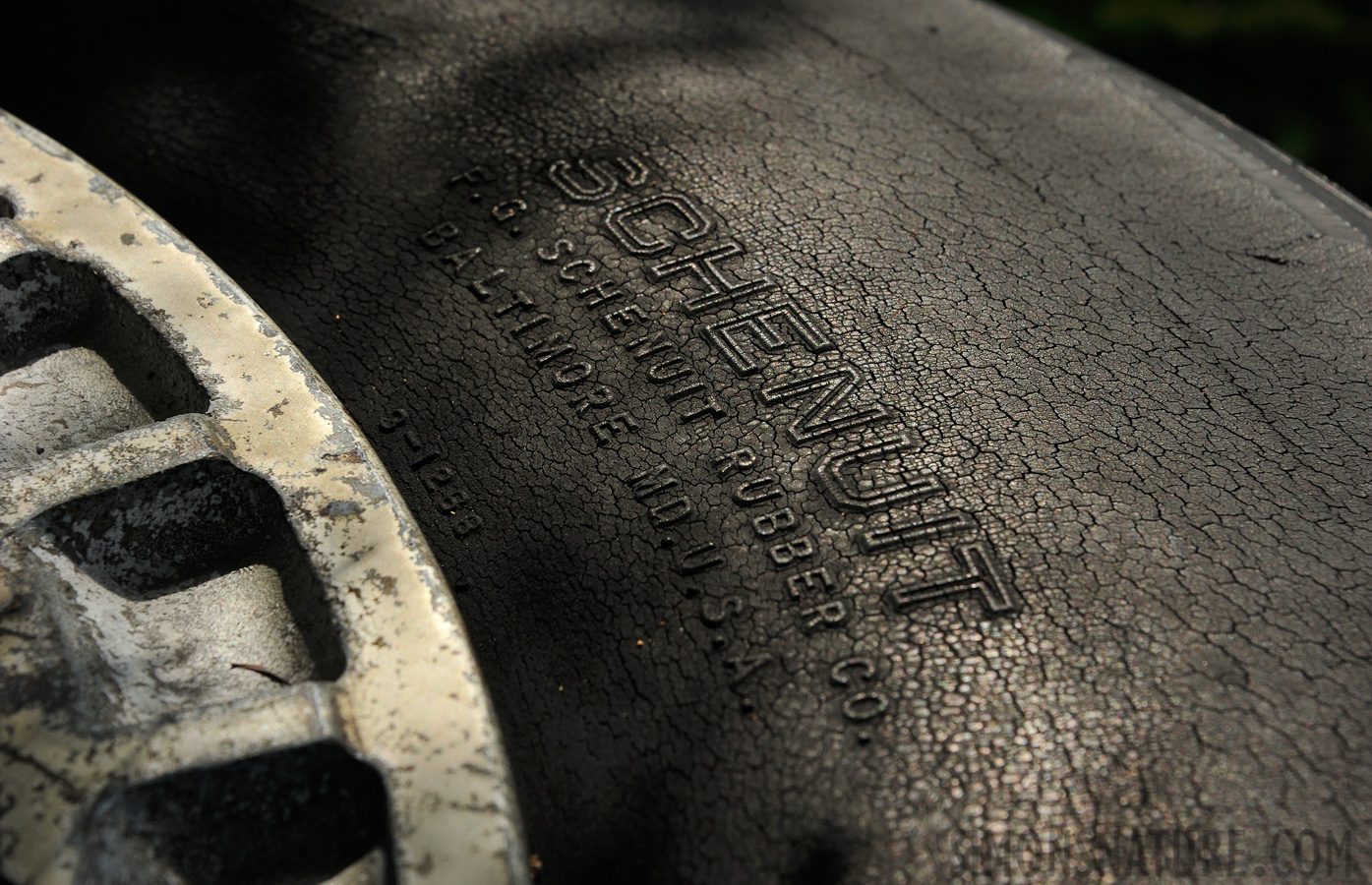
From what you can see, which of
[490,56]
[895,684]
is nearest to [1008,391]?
[895,684]

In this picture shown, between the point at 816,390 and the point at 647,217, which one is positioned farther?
the point at 647,217

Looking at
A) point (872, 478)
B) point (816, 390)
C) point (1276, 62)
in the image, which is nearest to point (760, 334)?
point (816, 390)

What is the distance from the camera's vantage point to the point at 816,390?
1.18 m

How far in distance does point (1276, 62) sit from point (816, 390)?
3247 millimetres

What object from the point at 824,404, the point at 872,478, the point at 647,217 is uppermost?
the point at 647,217

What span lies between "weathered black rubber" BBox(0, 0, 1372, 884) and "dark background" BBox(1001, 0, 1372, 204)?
2146 millimetres

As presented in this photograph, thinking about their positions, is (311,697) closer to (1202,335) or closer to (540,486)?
(540,486)

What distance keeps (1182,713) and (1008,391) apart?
0.41 m

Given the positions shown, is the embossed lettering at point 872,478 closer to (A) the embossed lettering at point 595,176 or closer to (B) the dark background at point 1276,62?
(A) the embossed lettering at point 595,176

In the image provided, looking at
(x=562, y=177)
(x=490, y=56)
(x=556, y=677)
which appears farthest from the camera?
(x=490, y=56)

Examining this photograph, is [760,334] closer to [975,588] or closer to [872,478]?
[872,478]

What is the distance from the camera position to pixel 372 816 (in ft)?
2.81

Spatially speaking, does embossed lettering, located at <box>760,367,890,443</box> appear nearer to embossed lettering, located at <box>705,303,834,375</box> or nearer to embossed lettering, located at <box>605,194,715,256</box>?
embossed lettering, located at <box>705,303,834,375</box>

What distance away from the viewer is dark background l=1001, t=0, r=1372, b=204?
11.2ft
